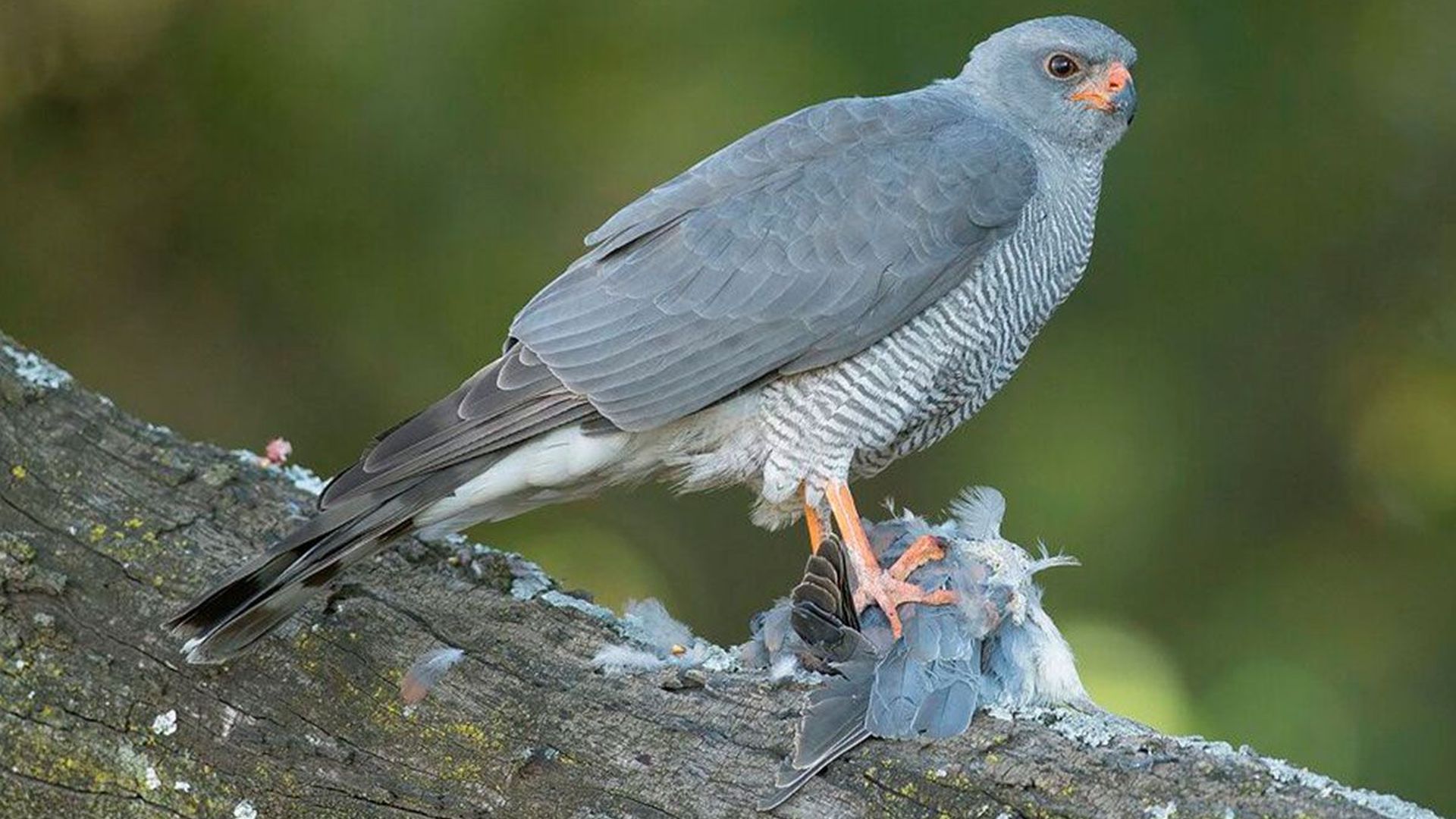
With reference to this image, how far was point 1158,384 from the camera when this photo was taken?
5.52 m

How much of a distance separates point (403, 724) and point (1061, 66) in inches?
83.7

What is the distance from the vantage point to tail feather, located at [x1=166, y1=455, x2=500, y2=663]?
3.08 m

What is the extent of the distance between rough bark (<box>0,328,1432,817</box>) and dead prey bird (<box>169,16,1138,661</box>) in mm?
288

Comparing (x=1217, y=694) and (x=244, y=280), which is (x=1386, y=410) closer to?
(x=1217, y=694)

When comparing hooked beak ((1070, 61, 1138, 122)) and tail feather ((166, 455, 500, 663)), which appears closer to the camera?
tail feather ((166, 455, 500, 663))

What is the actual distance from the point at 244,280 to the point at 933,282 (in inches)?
115

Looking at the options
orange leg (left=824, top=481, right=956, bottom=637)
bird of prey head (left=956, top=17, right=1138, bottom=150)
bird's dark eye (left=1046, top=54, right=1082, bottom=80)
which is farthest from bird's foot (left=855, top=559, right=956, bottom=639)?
bird's dark eye (left=1046, top=54, right=1082, bottom=80)

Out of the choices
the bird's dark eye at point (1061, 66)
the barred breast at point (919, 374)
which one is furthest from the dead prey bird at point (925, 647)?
the bird's dark eye at point (1061, 66)

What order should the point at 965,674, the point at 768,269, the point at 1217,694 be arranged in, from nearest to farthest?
the point at 965,674
the point at 768,269
the point at 1217,694

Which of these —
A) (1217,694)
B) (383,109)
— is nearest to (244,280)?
(383,109)

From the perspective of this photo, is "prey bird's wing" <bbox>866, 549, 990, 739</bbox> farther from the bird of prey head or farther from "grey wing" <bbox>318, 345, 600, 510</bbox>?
the bird of prey head

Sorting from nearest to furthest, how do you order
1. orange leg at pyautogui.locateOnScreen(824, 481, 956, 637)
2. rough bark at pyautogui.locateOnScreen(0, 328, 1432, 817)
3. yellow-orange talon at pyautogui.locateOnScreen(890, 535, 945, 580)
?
1. rough bark at pyautogui.locateOnScreen(0, 328, 1432, 817)
2. orange leg at pyautogui.locateOnScreen(824, 481, 956, 637)
3. yellow-orange talon at pyautogui.locateOnScreen(890, 535, 945, 580)

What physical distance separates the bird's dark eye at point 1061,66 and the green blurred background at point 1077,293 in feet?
3.81

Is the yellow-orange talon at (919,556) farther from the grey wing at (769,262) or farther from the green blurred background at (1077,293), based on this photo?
→ the green blurred background at (1077,293)
